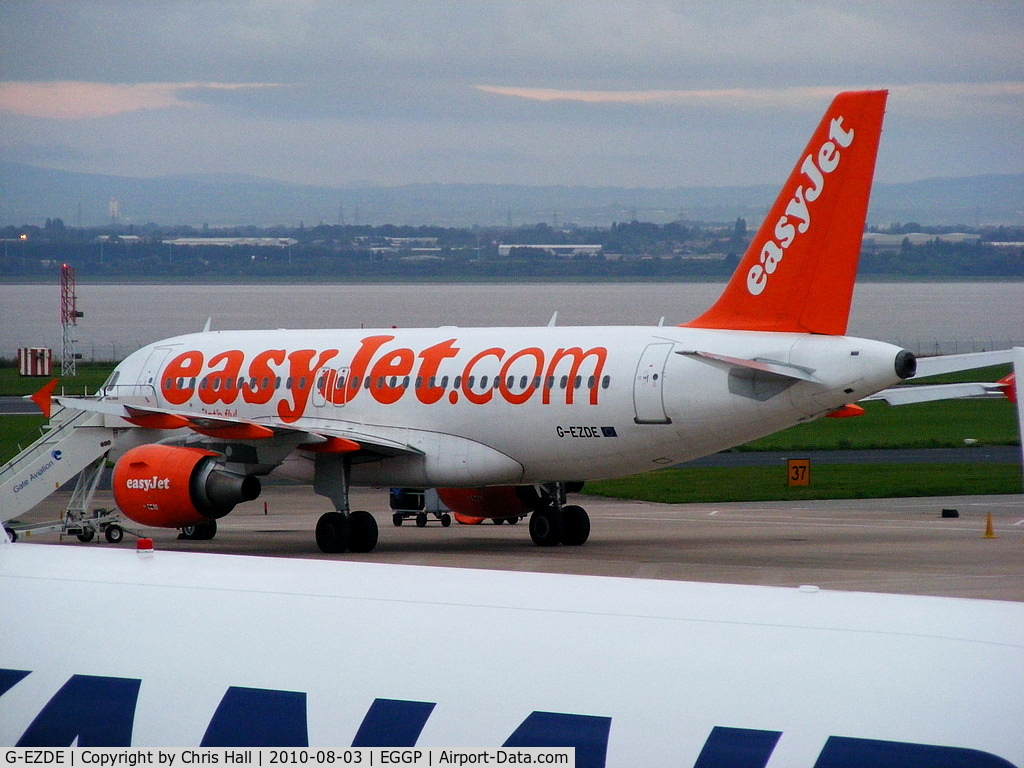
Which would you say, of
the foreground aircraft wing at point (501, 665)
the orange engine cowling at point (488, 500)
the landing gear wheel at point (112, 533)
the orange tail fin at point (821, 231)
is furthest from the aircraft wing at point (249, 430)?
the foreground aircraft wing at point (501, 665)

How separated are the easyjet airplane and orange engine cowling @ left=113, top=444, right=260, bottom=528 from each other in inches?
1.3

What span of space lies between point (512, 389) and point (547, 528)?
3.35 metres

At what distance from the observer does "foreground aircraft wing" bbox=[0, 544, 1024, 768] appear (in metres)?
5.52

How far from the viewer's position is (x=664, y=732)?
18.8 feet

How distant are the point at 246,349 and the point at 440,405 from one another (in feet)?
15.9

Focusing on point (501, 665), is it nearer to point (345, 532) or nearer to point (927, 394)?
point (927, 394)

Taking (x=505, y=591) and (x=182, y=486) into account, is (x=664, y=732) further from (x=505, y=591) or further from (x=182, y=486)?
(x=182, y=486)

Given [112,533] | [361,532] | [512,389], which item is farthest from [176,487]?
[512,389]

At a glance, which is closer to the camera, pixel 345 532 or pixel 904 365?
pixel 904 365

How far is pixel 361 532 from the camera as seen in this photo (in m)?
27.2

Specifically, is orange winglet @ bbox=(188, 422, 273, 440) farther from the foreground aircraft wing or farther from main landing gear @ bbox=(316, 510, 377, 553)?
the foreground aircraft wing

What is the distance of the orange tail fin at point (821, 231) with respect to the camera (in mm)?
24266

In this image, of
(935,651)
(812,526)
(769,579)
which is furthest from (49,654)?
(812,526)

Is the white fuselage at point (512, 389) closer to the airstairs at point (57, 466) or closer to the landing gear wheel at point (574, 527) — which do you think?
the airstairs at point (57, 466)
